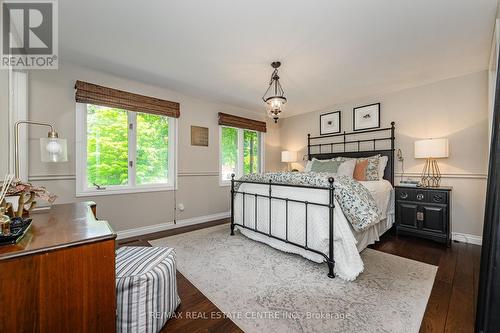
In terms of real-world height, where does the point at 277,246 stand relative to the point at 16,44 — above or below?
below

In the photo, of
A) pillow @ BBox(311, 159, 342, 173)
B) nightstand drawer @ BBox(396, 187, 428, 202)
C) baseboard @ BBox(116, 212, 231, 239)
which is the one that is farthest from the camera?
pillow @ BBox(311, 159, 342, 173)

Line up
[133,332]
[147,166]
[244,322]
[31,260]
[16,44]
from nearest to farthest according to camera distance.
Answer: [31,260]
[133,332]
[244,322]
[16,44]
[147,166]

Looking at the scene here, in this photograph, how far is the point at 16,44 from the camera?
220cm

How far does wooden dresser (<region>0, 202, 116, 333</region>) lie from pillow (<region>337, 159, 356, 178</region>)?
350cm

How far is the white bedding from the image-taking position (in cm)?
205

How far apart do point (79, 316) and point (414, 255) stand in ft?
10.4

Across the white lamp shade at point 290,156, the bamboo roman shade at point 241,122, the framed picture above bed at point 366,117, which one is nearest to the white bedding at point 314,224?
the framed picture above bed at point 366,117

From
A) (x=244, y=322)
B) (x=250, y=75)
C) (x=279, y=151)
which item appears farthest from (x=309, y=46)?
(x=279, y=151)

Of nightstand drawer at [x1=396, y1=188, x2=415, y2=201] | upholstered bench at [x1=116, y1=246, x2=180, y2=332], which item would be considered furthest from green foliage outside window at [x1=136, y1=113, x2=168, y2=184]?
nightstand drawer at [x1=396, y1=188, x2=415, y2=201]

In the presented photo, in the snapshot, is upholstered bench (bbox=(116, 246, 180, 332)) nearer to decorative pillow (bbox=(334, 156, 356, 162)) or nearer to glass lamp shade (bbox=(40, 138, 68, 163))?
glass lamp shade (bbox=(40, 138, 68, 163))

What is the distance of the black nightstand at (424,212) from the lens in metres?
2.84

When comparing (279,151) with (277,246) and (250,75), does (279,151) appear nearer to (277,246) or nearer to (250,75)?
(250,75)

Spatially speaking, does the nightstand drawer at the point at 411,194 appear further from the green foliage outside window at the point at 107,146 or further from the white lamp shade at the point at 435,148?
the green foliage outside window at the point at 107,146

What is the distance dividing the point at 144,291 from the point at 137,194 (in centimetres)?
239
